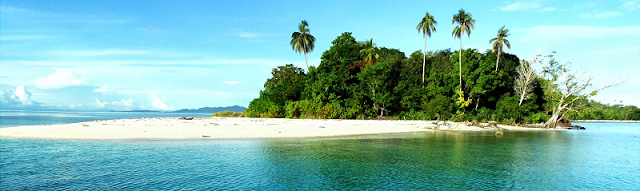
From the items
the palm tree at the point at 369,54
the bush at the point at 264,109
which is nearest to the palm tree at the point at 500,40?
the palm tree at the point at 369,54

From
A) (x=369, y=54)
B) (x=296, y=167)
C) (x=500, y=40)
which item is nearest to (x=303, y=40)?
(x=369, y=54)

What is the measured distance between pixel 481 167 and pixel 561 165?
14.8 ft

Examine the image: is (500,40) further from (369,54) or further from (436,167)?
(436,167)

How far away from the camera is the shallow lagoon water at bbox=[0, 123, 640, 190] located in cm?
1327

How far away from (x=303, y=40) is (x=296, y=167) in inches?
2094

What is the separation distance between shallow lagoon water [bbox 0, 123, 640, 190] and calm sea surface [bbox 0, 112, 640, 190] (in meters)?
0.04

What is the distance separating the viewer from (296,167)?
1642cm

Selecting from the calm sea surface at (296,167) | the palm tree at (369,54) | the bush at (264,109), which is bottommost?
the calm sea surface at (296,167)

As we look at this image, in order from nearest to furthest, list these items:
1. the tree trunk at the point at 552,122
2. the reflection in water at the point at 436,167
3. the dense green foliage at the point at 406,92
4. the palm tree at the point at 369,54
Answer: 1. the reflection in water at the point at 436,167
2. the tree trunk at the point at 552,122
3. the dense green foliage at the point at 406,92
4. the palm tree at the point at 369,54

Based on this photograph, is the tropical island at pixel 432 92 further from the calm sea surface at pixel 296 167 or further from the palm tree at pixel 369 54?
the calm sea surface at pixel 296 167

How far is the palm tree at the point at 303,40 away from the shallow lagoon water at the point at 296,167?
4525cm

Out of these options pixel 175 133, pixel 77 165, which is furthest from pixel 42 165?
pixel 175 133

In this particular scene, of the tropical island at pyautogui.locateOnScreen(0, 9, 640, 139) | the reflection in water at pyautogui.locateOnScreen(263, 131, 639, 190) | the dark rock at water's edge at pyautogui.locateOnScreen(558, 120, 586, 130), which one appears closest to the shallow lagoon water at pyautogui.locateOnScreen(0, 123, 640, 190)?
the reflection in water at pyautogui.locateOnScreen(263, 131, 639, 190)

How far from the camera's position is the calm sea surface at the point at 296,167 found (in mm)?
13242
